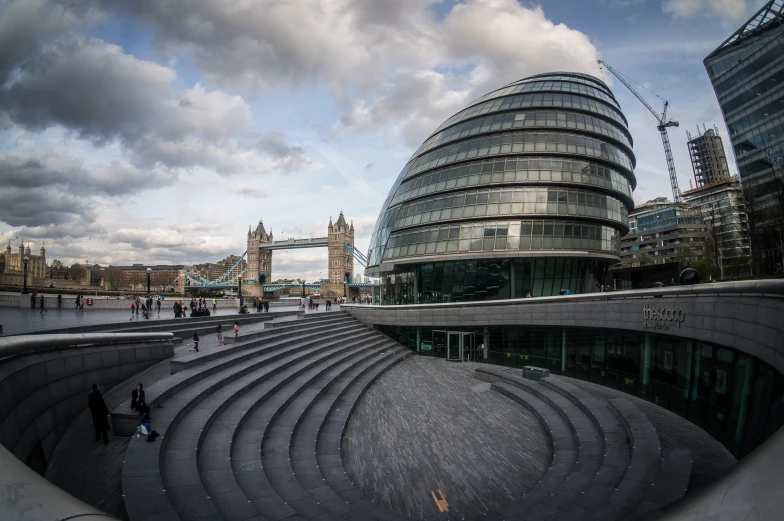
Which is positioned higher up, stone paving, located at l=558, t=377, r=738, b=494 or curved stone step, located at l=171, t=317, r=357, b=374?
curved stone step, located at l=171, t=317, r=357, b=374

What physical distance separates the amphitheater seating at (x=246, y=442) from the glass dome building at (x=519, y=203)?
18338mm

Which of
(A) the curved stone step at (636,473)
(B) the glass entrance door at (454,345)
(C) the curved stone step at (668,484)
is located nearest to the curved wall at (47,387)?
(A) the curved stone step at (636,473)

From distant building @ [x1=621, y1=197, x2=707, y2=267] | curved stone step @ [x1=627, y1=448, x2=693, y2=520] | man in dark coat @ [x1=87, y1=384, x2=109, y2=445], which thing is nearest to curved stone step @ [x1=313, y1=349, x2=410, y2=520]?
curved stone step @ [x1=627, y1=448, x2=693, y2=520]

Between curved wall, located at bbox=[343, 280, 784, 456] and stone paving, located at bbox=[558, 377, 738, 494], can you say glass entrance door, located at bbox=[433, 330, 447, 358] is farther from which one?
stone paving, located at bbox=[558, 377, 738, 494]

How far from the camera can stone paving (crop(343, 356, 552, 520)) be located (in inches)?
443

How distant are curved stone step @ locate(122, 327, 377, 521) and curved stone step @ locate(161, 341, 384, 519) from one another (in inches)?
10.4

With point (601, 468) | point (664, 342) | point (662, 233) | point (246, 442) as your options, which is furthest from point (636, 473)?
point (662, 233)

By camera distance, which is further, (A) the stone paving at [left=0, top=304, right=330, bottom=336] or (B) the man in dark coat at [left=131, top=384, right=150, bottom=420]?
(A) the stone paving at [left=0, top=304, right=330, bottom=336]

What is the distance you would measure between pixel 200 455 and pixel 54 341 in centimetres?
530

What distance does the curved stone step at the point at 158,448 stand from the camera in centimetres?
771

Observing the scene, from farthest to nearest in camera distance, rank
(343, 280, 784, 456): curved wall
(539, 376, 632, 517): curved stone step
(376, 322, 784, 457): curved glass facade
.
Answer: (376, 322, 784, 457): curved glass facade
(343, 280, 784, 456): curved wall
(539, 376, 632, 517): curved stone step

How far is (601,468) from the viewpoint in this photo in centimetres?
1153

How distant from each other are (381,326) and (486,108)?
2559cm

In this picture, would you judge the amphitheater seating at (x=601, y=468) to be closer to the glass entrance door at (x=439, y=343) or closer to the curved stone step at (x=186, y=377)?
the curved stone step at (x=186, y=377)
